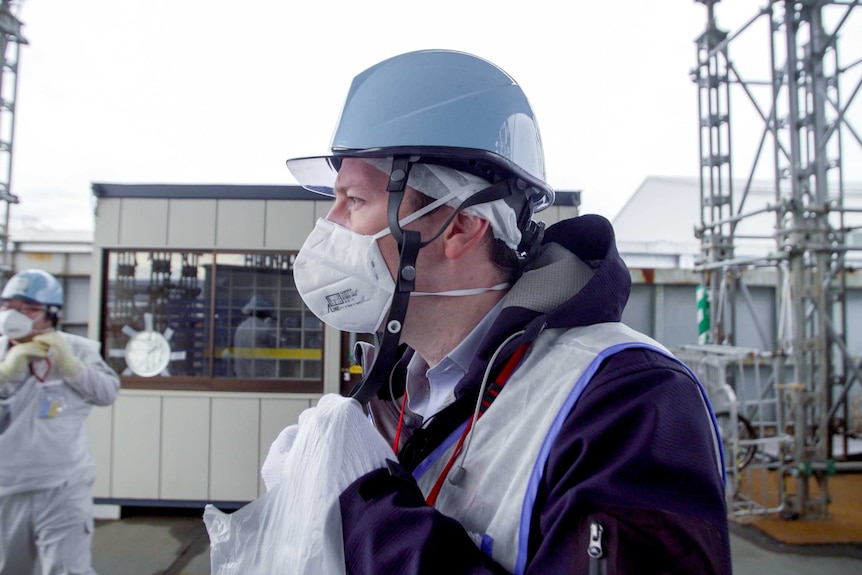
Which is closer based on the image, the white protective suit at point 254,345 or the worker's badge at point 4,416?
the worker's badge at point 4,416

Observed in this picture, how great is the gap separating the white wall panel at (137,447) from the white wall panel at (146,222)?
1545 mm

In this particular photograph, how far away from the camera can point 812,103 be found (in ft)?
19.5

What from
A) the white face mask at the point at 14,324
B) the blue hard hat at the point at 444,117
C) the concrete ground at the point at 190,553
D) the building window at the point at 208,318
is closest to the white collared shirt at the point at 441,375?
the blue hard hat at the point at 444,117

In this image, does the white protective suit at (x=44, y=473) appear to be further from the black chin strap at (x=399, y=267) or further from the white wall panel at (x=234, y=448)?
the black chin strap at (x=399, y=267)

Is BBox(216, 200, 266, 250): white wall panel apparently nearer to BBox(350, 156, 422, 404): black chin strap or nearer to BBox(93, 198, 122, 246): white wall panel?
BBox(93, 198, 122, 246): white wall panel

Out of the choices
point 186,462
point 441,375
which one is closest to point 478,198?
point 441,375

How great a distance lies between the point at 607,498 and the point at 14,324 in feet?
12.9

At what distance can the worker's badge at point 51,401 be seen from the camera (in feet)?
11.6

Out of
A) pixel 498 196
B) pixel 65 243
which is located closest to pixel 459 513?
pixel 498 196

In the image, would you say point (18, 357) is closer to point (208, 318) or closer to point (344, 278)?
point (208, 318)

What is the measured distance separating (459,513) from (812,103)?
6666 mm

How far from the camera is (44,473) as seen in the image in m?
3.44

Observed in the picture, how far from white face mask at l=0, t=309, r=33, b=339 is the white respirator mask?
303cm

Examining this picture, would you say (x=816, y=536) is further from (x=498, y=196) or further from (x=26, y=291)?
(x=26, y=291)
